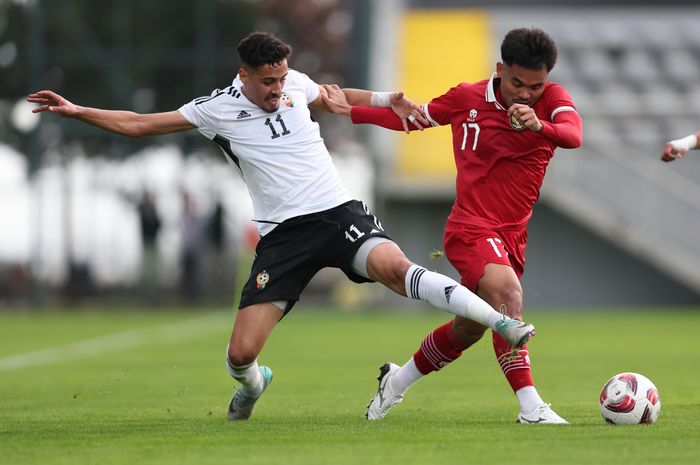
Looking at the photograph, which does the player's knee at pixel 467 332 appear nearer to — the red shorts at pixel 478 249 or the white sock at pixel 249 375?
the red shorts at pixel 478 249

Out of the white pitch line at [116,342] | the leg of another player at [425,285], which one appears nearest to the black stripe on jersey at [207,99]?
the leg of another player at [425,285]

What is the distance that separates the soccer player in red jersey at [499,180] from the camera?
7438 millimetres

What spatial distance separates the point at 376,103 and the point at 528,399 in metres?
2.16

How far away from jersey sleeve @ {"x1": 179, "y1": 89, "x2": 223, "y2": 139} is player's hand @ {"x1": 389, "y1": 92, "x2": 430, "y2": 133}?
3.60 ft

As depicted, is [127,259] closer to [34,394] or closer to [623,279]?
[623,279]

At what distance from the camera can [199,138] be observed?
27.8m

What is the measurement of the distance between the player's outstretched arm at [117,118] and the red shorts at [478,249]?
1751 millimetres

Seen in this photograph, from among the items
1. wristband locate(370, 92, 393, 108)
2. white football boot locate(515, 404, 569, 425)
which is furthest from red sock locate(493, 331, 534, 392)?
wristband locate(370, 92, 393, 108)

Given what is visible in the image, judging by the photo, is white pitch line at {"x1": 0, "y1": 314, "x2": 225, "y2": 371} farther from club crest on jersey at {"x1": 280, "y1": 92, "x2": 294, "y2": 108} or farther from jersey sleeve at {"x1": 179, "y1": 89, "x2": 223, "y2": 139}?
club crest on jersey at {"x1": 280, "y1": 92, "x2": 294, "y2": 108}

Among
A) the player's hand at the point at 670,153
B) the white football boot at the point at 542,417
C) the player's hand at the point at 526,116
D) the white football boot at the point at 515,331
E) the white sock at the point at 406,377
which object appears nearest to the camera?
the white football boot at the point at 515,331

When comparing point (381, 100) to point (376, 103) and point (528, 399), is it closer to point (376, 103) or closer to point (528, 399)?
point (376, 103)

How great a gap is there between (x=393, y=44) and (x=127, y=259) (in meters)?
7.17

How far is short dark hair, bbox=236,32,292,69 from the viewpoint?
7820 mm

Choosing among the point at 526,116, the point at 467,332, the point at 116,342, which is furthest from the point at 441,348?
the point at 116,342
